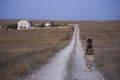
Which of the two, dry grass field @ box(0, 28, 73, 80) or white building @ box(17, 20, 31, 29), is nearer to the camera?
dry grass field @ box(0, 28, 73, 80)

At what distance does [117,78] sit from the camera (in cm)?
1413

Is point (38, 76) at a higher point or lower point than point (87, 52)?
lower

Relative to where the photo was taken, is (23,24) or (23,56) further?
(23,24)

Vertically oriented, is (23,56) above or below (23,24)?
above

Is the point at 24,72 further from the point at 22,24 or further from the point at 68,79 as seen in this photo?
the point at 22,24

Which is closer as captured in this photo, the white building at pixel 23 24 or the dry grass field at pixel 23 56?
the dry grass field at pixel 23 56

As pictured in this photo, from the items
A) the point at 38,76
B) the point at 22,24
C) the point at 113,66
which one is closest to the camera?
the point at 38,76

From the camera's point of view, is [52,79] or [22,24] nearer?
[52,79]

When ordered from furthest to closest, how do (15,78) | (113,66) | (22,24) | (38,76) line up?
(22,24) → (113,66) → (38,76) → (15,78)

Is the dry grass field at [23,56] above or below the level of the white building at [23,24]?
above

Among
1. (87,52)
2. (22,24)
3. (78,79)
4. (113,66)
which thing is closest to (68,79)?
(78,79)

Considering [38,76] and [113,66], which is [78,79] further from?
[113,66]

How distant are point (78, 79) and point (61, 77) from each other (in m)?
0.85

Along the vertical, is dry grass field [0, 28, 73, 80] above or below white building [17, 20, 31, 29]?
above
